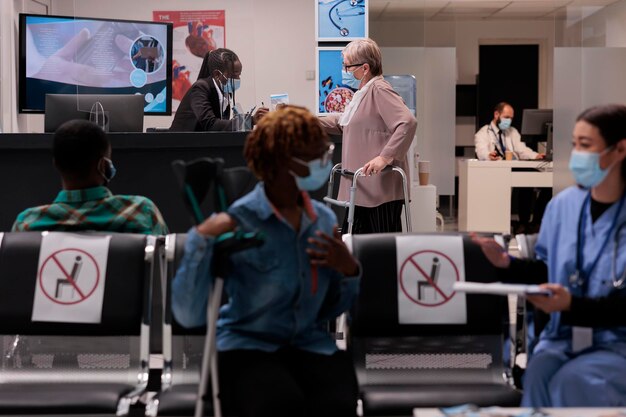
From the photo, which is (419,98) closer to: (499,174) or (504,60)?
(499,174)

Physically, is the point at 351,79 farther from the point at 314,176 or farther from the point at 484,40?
the point at 484,40

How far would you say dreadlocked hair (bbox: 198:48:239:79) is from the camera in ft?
18.0

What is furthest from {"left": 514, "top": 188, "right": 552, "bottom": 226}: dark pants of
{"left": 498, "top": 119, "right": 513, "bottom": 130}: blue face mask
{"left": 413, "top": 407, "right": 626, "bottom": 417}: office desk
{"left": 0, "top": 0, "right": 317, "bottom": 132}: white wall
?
{"left": 413, "top": 407, "right": 626, "bottom": 417}: office desk

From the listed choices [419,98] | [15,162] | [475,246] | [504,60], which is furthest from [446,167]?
[475,246]

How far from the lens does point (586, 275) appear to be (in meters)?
2.50

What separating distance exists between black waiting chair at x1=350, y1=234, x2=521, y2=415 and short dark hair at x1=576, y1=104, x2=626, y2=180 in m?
0.52

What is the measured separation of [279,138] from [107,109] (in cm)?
314

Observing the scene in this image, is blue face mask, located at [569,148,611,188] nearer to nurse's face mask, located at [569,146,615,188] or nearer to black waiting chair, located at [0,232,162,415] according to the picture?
nurse's face mask, located at [569,146,615,188]

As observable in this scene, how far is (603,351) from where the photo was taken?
2.45 meters

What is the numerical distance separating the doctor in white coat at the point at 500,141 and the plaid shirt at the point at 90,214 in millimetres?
8097

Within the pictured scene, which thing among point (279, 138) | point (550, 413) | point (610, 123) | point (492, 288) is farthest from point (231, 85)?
point (550, 413)

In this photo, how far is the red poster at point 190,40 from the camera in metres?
6.45

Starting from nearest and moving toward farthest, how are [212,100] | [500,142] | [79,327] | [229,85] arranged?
[79,327] < [212,100] < [229,85] < [500,142]

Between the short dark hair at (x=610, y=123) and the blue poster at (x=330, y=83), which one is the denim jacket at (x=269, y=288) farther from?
the blue poster at (x=330, y=83)
